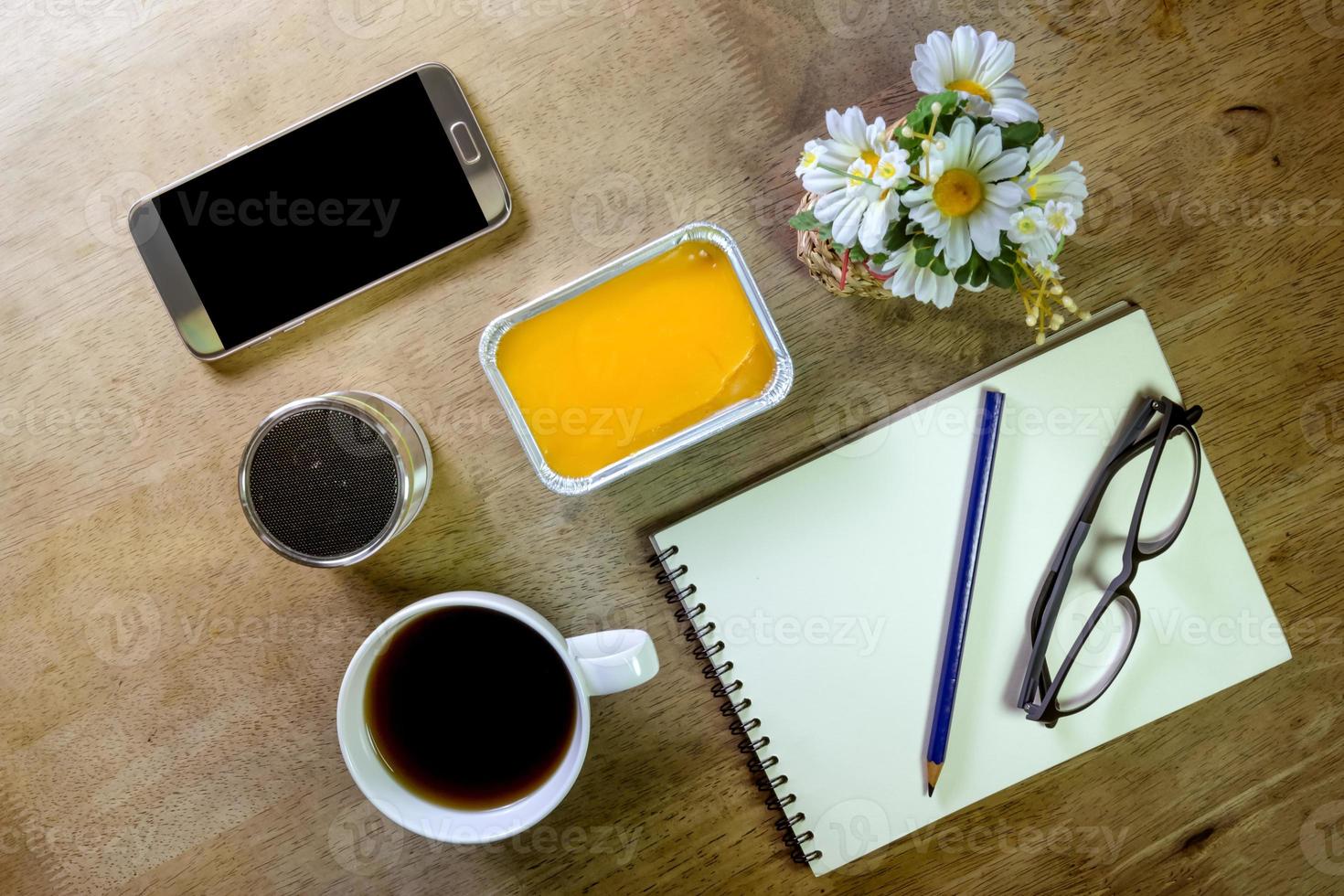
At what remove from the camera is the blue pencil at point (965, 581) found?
28.1 inches

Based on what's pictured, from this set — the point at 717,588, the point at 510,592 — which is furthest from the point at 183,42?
the point at 717,588

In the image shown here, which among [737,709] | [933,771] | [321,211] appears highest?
[321,211]

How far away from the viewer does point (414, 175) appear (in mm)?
708

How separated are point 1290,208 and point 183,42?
0.93 metres

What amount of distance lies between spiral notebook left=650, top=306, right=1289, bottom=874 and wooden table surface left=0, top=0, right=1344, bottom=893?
0.03 m

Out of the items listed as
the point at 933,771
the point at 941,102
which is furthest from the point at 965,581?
the point at 941,102

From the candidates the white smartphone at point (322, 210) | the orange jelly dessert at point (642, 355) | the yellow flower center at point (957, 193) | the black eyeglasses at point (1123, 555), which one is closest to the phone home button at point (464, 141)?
the white smartphone at point (322, 210)

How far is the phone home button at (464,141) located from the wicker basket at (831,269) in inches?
10.4

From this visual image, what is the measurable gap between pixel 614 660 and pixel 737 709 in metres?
0.17

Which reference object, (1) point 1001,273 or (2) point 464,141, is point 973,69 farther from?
(2) point 464,141

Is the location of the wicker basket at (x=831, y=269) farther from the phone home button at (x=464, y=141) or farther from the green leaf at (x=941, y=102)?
the phone home button at (x=464, y=141)

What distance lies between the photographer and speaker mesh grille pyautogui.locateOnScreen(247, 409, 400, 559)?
2.12 ft

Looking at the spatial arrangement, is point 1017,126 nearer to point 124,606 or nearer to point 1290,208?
point 1290,208

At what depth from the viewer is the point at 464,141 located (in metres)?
0.71
